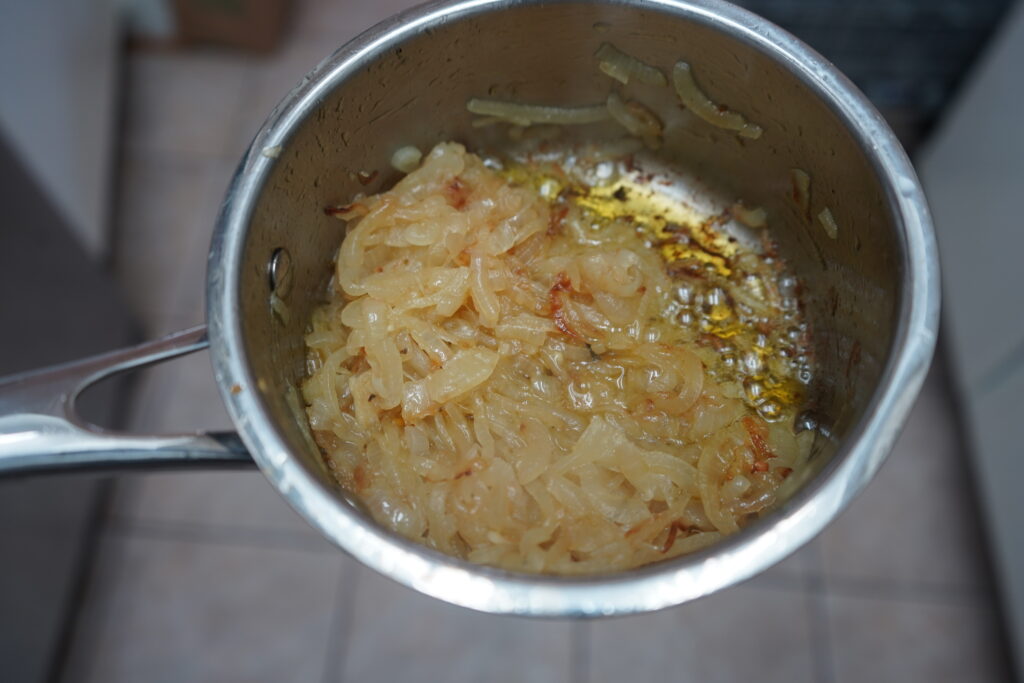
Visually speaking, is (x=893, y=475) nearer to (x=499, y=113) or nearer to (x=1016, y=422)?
(x=1016, y=422)

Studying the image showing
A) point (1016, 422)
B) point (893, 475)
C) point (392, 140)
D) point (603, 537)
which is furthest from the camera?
point (893, 475)

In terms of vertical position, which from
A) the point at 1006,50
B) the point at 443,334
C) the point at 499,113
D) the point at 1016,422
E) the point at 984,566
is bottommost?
the point at 984,566

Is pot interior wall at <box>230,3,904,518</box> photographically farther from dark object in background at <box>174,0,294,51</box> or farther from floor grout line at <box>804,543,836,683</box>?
dark object in background at <box>174,0,294,51</box>

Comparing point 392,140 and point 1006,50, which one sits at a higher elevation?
point 1006,50

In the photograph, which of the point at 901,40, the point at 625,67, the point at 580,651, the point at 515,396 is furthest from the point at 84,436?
the point at 901,40

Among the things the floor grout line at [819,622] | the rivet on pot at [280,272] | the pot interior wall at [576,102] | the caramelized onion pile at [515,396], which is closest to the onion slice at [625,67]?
the pot interior wall at [576,102]

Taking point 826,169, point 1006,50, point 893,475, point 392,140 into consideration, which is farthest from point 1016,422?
point 392,140
